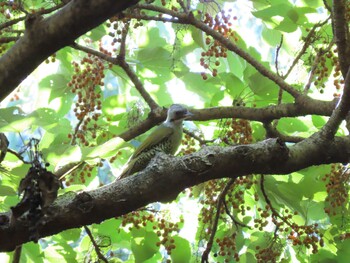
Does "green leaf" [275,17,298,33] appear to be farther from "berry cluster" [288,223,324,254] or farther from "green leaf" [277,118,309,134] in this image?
"berry cluster" [288,223,324,254]

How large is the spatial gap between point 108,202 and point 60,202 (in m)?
0.14

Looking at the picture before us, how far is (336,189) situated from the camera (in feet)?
8.62

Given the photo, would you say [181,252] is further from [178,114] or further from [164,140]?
[178,114]

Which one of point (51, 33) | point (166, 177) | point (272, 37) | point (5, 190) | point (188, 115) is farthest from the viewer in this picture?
point (272, 37)

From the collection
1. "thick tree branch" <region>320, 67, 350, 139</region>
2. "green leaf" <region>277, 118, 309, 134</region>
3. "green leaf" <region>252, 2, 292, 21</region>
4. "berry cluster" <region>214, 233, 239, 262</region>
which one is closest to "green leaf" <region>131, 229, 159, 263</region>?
"berry cluster" <region>214, 233, 239, 262</region>

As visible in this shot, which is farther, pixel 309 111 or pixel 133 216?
pixel 133 216

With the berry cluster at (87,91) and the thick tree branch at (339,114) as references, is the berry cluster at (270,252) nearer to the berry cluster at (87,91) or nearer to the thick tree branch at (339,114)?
the thick tree branch at (339,114)

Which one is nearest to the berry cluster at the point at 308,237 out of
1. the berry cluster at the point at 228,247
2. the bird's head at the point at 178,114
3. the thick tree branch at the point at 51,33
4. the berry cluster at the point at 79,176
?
the berry cluster at the point at 228,247

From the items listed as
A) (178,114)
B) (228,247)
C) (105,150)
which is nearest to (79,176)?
(178,114)

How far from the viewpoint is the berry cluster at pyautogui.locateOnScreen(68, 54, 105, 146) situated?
299cm

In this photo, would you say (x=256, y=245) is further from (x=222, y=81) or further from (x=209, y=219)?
(x=222, y=81)

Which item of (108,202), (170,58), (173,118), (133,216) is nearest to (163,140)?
(173,118)

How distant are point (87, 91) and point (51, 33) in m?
1.52

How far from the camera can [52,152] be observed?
2.19m
